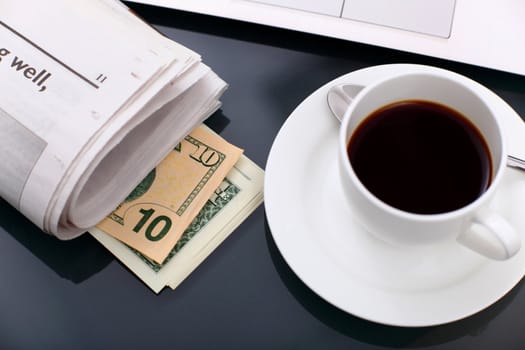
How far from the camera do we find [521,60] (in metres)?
0.64

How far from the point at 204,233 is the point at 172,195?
5cm

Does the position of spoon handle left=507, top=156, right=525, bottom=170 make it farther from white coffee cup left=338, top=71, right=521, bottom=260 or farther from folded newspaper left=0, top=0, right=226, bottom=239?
folded newspaper left=0, top=0, right=226, bottom=239

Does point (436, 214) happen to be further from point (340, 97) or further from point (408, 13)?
point (408, 13)

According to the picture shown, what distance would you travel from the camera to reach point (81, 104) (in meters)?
0.56

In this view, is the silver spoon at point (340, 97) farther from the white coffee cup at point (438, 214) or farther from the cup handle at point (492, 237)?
the cup handle at point (492, 237)

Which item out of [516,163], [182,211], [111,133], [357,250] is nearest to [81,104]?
[111,133]

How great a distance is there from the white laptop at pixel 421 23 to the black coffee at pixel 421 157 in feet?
0.49

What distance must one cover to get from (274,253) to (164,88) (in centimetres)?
21

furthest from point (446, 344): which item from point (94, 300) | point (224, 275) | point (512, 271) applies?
point (94, 300)

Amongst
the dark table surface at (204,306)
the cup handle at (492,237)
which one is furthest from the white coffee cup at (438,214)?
the dark table surface at (204,306)

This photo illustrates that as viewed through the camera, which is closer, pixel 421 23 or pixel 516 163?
pixel 516 163

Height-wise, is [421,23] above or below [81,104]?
above

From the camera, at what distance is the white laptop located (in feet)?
2.12

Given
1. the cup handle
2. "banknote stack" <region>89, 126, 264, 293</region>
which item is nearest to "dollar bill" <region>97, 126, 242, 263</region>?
"banknote stack" <region>89, 126, 264, 293</region>
